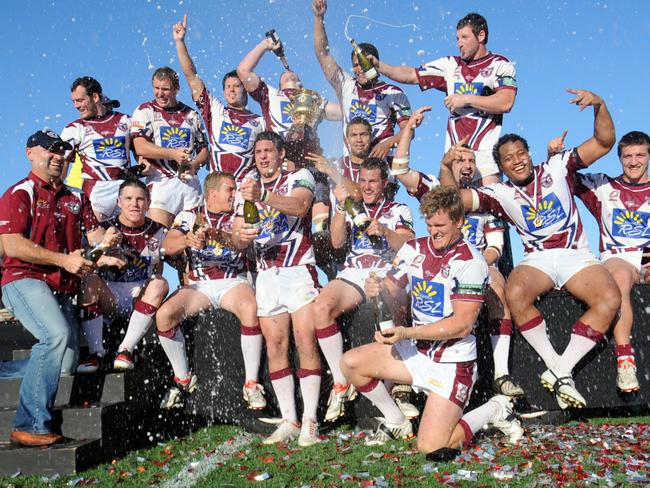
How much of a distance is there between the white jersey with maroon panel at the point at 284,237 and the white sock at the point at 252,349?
0.63 metres

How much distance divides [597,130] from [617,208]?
2.78 ft

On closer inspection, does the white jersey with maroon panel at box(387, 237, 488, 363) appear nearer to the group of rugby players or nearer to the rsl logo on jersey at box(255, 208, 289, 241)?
the group of rugby players

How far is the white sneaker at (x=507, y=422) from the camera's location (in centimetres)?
531

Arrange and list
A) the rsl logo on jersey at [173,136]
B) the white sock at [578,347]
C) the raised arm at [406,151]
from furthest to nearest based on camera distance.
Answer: the rsl logo on jersey at [173,136]
the raised arm at [406,151]
the white sock at [578,347]

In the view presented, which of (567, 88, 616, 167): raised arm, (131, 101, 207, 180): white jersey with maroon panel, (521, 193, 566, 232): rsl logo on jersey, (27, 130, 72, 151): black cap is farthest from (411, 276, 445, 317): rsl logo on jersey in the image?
(131, 101, 207, 180): white jersey with maroon panel

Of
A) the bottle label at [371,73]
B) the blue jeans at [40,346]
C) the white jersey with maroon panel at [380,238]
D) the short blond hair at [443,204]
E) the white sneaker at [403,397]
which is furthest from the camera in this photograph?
the bottle label at [371,73]

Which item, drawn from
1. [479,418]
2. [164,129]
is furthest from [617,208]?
[164,129]

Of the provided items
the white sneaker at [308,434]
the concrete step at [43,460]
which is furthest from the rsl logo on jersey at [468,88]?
→ the concrete step at [43,460]

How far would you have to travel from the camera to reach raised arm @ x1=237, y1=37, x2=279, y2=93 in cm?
793

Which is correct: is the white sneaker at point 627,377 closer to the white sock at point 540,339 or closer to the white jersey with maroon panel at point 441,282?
the white sock at point 540,339

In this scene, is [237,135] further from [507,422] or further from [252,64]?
[507,422]

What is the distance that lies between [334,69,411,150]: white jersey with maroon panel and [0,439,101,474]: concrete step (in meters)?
4.39

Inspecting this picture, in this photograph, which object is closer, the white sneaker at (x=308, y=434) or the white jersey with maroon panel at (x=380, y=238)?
the white sneaker at (x=308, y=434)

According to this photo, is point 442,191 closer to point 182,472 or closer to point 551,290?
point 551,290
